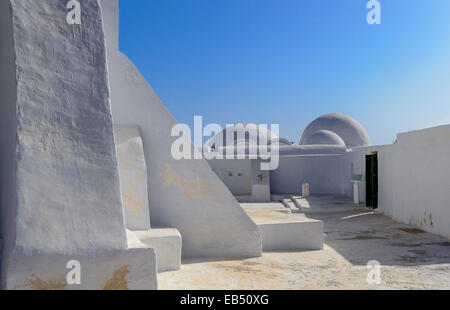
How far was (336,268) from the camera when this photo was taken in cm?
502

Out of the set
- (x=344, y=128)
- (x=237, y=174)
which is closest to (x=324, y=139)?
(x=344, y=128)

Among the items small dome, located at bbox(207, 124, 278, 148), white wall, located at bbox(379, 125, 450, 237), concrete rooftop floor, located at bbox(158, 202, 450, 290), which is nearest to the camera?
concrete rooftop floor, located at bbox(158, 202, 450, 290)

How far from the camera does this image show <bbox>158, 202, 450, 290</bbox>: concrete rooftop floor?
4223 millimetres

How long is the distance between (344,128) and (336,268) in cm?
2055

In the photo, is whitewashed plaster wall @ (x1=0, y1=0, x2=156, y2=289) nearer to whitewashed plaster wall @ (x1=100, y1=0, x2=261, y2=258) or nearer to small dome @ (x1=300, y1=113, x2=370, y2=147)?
whitewashed plaster wall @ (x1=100, y1=0, x2=261, y2=258)

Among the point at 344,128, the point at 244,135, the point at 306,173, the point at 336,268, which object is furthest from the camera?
the point at 344,128

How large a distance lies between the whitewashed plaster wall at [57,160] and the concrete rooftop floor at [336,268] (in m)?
1.34

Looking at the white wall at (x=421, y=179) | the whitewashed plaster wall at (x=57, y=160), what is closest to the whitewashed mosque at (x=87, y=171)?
the whitewashed plaster wall at (x=57, y=160)

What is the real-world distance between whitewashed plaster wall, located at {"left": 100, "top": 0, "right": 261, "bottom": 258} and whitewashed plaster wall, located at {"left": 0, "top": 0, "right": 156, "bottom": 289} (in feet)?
6.67

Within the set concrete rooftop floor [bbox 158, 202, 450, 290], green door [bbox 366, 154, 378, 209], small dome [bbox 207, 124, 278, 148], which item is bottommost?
concrete rooftop floor [bbox 158, 202, 450, 290]

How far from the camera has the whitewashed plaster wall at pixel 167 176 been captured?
523 centimetres

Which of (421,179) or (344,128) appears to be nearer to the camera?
(421,179)

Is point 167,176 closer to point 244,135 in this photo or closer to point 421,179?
→ point 421,179

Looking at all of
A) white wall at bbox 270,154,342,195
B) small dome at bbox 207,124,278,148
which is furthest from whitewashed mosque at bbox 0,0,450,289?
small dome at bbox 207,124,278,148
